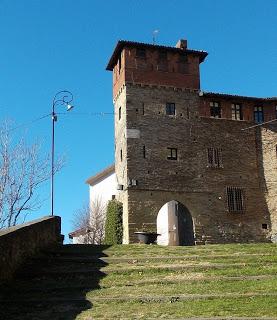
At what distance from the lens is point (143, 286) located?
10.3 m

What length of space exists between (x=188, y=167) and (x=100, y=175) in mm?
20407

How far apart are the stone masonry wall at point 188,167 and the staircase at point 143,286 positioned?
13016 millimetres

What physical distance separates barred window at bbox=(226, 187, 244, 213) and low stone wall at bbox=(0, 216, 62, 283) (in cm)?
1448

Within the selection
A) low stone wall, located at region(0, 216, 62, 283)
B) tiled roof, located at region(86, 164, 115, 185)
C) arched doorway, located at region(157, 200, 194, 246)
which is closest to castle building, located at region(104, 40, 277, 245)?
arched doorway, located at region(157, 200, 194, 246)

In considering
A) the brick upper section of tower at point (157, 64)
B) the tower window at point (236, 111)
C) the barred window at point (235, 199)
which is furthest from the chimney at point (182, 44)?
the barred window at point (235, 199)

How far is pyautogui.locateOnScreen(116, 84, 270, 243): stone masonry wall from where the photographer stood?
89.6ft

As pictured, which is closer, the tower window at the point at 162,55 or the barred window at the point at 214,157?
the barred window at the point at 214,157

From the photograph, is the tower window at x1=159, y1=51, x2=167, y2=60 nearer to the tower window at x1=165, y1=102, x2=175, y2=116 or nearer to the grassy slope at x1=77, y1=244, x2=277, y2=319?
the tower window at x1=165, y1=102, x2=175, y2=116

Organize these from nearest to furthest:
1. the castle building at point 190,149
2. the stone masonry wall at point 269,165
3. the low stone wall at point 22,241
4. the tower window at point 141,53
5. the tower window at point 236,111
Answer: the low stone wall at point 22,241 < the castle building at point 190,149 < the tower window at point 141,53 < the stone masonry wall at point 269,165 < the tower window at point 236,111

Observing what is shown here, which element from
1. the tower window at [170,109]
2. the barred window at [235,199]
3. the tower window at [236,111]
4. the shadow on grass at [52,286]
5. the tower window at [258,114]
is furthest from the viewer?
the tower window at [258,114]

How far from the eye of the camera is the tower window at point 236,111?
30.4 m

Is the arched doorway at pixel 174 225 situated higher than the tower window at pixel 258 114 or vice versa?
the tower window at pixel 258 114

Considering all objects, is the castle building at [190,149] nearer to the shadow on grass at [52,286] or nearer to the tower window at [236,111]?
the tower window at [236,111]

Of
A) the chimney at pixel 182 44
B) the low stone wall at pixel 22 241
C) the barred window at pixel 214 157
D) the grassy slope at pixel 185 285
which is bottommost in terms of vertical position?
the grassy slope at pixel 185 285
